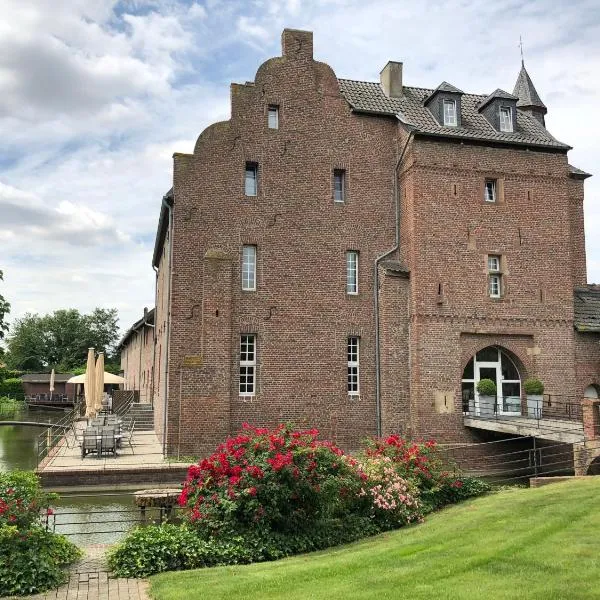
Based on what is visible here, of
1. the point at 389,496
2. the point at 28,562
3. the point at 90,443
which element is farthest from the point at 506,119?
the point at 28,562

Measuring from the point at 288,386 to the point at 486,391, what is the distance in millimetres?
6328

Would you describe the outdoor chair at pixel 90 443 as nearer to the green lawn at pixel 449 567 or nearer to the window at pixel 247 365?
the window at pixel 247 365

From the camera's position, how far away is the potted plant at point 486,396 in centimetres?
2122

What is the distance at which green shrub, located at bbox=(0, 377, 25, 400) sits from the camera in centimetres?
6588

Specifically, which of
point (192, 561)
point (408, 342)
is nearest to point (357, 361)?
point (408, 342)

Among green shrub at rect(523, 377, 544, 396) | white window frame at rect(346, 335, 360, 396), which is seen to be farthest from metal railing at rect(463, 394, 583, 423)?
white window frame at rect(346, 335, 360, 396)

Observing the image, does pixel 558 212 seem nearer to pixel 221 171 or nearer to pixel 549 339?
pixel 549 339

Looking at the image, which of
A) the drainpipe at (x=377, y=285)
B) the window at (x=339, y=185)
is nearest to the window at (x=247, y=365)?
the drainpipe at (x=377, y=285)

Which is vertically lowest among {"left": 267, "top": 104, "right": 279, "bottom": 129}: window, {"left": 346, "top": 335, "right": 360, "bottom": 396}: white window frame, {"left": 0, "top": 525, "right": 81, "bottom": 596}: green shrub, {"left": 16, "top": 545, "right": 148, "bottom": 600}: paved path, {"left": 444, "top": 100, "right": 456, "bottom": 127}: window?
{"left": 16, "top": 545, "right": 148, "bottom": 600}: paved path

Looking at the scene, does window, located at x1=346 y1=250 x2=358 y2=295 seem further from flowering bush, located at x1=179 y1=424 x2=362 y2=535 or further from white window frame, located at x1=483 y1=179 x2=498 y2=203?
flowering bush, located at x1=179 y1=424 x2=362 y2=535

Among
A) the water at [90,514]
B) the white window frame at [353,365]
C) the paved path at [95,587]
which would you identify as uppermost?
the white window frame at [353,365]

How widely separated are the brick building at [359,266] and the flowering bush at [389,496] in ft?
30.2

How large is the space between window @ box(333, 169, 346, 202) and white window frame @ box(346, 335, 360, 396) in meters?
4.79

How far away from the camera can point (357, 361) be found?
21969mm
